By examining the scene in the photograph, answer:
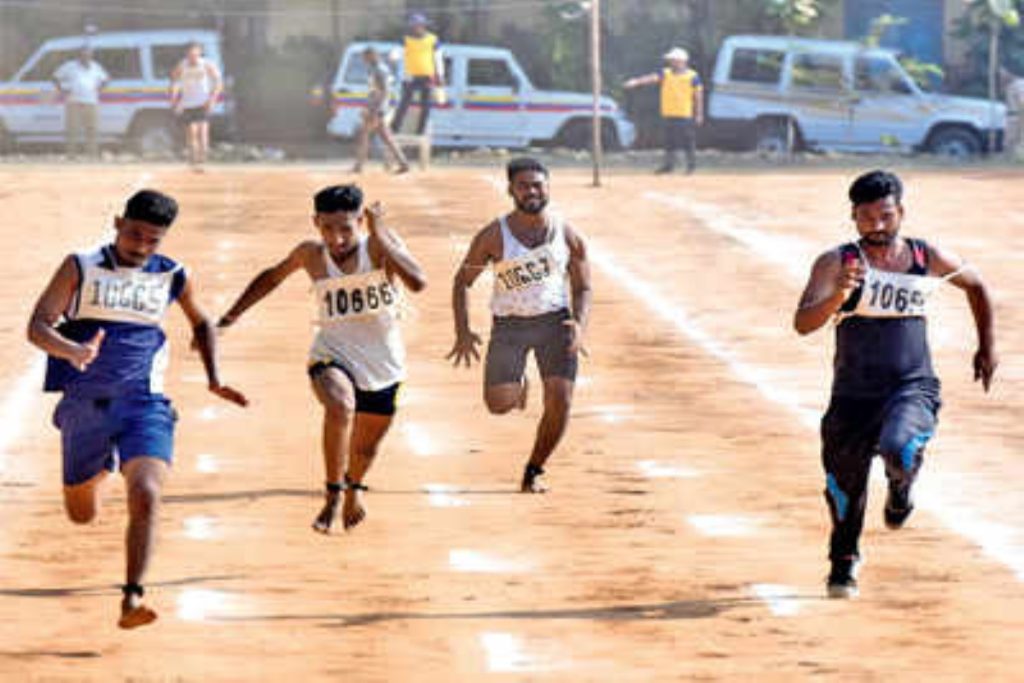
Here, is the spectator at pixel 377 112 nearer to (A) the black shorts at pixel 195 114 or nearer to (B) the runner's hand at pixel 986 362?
(A) the black shorts at pixel 195 114

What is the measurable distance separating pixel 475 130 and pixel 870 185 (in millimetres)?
32225

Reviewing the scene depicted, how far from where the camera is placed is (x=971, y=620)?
1086cm

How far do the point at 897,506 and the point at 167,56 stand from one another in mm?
32633

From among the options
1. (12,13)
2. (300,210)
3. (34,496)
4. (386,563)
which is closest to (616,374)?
(34,496)

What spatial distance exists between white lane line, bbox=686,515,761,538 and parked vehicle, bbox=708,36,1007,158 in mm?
29103

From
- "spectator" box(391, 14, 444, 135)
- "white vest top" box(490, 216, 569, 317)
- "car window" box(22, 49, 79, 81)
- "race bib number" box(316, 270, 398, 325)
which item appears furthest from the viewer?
"car window" box(22, 49, 79, 81)

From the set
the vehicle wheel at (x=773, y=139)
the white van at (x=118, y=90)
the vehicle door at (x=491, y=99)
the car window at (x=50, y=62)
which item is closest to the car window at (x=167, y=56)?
the white van at (x=118, y=90)

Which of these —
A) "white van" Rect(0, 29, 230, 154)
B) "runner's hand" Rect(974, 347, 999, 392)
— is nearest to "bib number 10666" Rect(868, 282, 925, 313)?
"runner's hand" Rect(974, 347, 999, 392)

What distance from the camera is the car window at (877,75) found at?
4209 cm

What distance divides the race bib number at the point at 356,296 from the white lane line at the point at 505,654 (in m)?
2.16

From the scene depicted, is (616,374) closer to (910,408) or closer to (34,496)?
(34,496)

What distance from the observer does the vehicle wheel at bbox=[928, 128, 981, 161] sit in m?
42.8

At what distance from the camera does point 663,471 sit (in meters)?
15.0

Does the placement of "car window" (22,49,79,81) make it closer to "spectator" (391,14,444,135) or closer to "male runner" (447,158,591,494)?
"spectator" (391,14,444,135)
